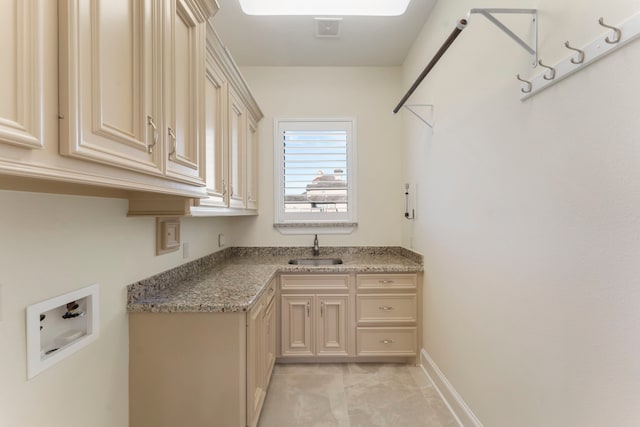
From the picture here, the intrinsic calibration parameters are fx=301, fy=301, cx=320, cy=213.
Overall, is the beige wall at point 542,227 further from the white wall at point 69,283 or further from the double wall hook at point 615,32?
the white wall at point 69,283

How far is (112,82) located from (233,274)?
5.15ft

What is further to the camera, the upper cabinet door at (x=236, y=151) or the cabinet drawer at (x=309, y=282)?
the cabinet drawer at (x=309, y=282)

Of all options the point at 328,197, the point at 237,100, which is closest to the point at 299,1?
the point at 237,100

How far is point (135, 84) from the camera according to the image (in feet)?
3.00

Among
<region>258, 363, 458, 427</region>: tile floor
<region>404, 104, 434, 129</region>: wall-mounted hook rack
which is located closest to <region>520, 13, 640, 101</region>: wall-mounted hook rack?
<region>404, 104, 434, 129</region>: wall-mounted hook rack

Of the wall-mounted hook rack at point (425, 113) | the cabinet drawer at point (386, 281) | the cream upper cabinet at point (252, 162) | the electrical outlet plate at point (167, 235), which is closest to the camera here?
the electrical outlet plate at point (167, 235)

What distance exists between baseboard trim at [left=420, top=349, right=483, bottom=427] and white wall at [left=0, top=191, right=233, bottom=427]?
177cm

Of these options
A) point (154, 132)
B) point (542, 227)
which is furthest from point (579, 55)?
point (154, 132)

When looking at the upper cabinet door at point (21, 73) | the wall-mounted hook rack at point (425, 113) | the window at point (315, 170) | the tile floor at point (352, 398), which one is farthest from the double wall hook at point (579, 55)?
the window at point (315, 170)

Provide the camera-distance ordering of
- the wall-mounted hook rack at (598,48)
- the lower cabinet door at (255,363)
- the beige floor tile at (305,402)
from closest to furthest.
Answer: the wall-mounted hook rack at (598,48)
the lower cabinet door at (255,363)
the beige floor tile at (305,402)

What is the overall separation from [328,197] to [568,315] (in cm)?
225

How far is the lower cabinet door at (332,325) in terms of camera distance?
8.26ft

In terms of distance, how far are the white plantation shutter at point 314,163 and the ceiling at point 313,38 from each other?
0.61m

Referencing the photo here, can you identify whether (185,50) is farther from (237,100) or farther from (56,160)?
(237,100)
